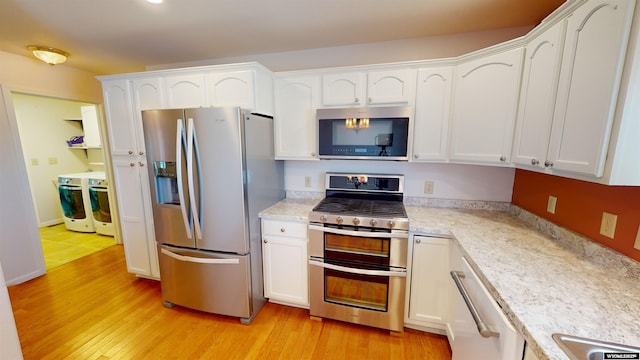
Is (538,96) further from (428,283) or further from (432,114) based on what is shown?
(428,283)

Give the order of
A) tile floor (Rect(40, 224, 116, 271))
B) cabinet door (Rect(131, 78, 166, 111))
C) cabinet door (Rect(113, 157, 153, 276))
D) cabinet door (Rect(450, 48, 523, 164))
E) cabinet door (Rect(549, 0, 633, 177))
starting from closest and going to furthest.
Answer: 1. cabinet door (Rect(549, 0, 633, 177))
2. cabinet door (Rect(450, 48, 523, 164))
3. cabinet door (Rect(131, 78, 166, 111))
4. cabinet door (Rect(113, 157, 153, 276))
5. tile floor (Rect(40, 224, 116, 271))

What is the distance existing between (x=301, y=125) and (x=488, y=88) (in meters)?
1.45

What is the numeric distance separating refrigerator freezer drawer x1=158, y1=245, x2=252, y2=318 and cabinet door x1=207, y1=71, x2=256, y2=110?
1263mm

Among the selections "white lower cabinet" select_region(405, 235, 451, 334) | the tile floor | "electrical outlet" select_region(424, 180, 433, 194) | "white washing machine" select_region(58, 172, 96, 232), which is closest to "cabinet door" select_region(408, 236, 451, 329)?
"white lower cabinet" select_region(405, 235, 451, 334)

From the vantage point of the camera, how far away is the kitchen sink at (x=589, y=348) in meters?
0.70

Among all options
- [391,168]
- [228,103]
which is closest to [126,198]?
[228,103]

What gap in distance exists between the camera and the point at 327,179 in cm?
243

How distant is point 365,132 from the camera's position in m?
2.01

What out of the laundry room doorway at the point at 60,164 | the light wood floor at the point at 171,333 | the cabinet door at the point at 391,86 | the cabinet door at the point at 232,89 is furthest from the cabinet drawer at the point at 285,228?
the laundry room doorway at the point at 60,164

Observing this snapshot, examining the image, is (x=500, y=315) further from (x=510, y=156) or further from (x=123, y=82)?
(x=123, y=82)

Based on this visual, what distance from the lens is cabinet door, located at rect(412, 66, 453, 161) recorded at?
1897 mm

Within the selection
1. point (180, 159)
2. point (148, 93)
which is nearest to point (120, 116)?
point (148, 93)

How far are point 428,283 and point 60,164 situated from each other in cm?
624

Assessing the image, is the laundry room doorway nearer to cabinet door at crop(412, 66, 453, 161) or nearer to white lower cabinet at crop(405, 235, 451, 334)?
white lower cabinet at crop(405, 235, 451, 334)
